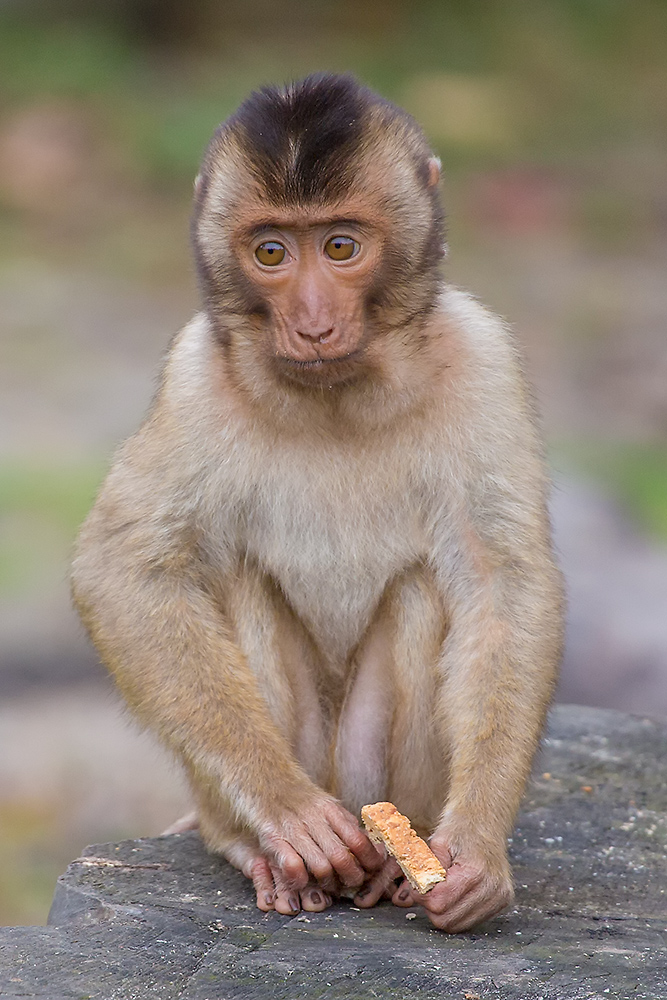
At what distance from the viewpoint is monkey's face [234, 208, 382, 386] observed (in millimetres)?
4684

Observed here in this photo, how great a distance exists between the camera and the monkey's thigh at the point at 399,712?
5.24m

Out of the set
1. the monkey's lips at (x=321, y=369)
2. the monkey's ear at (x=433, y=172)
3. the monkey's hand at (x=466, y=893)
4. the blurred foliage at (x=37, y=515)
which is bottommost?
the blurred foliage at (x=37, y=515)

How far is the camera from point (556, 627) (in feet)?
17.1

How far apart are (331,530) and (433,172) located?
121cm

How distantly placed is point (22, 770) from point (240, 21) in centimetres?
1641

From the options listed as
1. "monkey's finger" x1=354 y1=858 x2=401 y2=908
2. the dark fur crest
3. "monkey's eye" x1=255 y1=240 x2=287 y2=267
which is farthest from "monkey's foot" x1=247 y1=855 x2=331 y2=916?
the dark fur crest

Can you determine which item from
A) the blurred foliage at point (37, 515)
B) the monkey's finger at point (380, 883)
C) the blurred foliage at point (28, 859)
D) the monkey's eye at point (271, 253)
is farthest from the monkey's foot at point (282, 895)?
the blurred foliage at point (37, 515)

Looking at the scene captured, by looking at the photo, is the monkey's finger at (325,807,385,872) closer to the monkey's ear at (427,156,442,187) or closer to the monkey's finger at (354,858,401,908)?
the monkey's finger at (354,858,401,908)

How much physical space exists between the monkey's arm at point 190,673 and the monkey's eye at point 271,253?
2.64ft

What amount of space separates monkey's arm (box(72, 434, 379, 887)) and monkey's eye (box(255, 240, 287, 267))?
0.80m

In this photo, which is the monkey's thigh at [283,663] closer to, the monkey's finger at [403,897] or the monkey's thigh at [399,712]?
the monkey's thigh at [399,712]

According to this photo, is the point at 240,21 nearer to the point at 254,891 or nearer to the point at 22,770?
the point at 22,770

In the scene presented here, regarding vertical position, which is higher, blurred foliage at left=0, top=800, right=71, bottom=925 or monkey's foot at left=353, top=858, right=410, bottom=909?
monkey's foot at left=353, top=858, right=410, bottom=909

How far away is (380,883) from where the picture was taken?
4.94 meters
